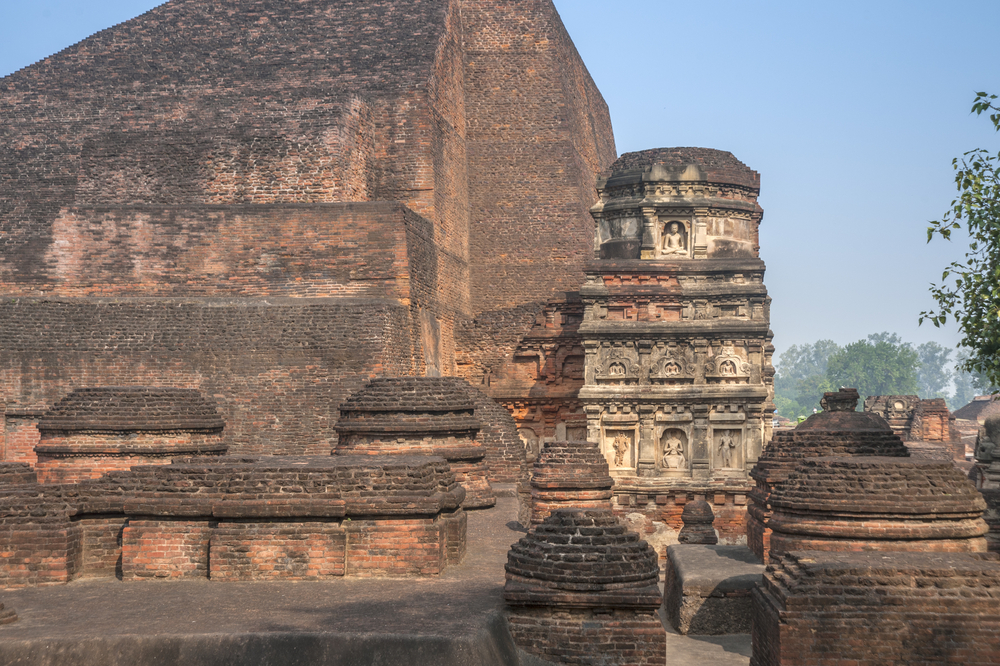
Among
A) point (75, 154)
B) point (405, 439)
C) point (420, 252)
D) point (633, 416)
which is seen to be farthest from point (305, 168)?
point (405, 439)

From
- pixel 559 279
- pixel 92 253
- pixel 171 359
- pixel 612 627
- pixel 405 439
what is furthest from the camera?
pixel 559 279

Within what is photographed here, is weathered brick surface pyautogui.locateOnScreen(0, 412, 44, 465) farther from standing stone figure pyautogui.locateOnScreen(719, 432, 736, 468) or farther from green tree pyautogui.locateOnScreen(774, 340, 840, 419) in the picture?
green tree pyautogui.locateOnScreen(774, 340, 840, 419)

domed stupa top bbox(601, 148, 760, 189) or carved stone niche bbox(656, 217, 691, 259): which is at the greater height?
domed stupa top bbox(601, 148, 760, 189)

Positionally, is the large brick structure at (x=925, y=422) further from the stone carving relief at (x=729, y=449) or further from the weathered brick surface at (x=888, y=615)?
the weathered brick surface at (x=888, y=615)

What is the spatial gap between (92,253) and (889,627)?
15.2 metres

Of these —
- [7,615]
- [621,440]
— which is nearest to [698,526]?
[621,440]

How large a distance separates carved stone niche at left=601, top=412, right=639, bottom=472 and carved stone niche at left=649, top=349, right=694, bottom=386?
826 mm

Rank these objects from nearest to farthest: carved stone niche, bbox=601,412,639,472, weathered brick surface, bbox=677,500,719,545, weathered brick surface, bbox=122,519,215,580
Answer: weathered brick surface, bbox=122,519,215,580
weathered brick surface, bbox=677,500,719,545
carved stone niche, bbox=601,412,639,472

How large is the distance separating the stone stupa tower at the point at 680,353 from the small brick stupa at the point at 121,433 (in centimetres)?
930

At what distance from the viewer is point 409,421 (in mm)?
11922

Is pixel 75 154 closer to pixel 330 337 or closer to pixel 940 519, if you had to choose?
pixel 330 337

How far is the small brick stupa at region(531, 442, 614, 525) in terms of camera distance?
12312mm

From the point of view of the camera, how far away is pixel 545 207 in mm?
25453

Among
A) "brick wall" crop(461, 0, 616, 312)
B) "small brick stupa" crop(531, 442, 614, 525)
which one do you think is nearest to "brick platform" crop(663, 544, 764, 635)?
"small brick stupa" crop(531, 442, 614, 525)
